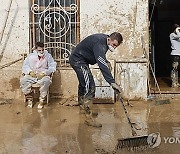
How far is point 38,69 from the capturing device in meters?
8.15

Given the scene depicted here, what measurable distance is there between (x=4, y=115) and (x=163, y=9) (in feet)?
28.4

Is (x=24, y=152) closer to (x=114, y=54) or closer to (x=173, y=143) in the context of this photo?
(x=173, y=143)

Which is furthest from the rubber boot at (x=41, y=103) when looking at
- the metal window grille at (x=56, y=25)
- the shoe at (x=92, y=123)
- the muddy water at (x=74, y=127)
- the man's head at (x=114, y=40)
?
the man's head at (x=114, y=40)

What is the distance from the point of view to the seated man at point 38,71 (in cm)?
794

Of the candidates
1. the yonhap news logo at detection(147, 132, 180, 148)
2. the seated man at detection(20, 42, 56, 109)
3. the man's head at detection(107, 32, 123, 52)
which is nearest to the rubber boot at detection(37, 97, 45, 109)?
the seated man at detection(20, 42, 56, 109)

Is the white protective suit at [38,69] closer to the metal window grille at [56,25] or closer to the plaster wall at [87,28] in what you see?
the plaster wall at [87,28]

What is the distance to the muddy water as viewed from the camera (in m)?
5.69

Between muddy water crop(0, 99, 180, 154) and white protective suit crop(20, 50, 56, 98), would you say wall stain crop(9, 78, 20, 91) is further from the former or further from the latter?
white protective suit crop(20, 50, 56, 98)

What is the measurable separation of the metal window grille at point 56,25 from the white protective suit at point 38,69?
2.21 feet

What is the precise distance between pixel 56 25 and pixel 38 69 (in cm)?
127

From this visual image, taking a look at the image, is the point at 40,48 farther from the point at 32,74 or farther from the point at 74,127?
the point at 74,127

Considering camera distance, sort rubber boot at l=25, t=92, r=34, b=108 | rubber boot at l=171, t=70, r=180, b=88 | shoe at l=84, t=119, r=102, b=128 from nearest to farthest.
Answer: shoe at l=84, t=119, r=102, b=128 < rubber boot at l=25, t=92, r=34, b=108 < rubber boot at l=171, t=70, r=180, b=88

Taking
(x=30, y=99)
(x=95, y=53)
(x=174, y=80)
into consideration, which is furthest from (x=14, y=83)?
(x=174, y=80)

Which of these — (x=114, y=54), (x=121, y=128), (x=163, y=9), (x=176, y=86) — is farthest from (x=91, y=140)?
(x=163, y=9)
